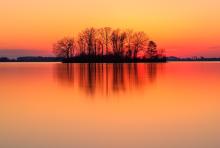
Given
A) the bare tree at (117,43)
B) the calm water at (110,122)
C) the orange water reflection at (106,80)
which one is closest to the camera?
the calm water at (110,122)

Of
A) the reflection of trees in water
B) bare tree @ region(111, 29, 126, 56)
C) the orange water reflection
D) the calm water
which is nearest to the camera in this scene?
the calm water

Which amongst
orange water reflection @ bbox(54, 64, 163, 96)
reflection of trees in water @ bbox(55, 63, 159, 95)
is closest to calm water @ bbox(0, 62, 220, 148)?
orange water reflection @ bbox(54, 64, 163, 96)

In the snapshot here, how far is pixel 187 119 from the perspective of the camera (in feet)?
27.3

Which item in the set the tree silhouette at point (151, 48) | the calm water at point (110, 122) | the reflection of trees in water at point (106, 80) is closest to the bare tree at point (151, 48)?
the tree silhouette at point (151, 48)

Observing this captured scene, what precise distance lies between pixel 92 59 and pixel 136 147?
80.3 metres

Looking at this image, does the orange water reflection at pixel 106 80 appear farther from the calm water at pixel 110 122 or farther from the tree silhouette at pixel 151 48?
the tree silhouette at pixel 151 48

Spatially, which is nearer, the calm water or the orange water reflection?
the calm water

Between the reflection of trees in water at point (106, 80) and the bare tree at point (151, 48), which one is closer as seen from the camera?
the reflection of trees in water at point (106, 80)

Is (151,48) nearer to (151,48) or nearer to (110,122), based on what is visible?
(151,48)

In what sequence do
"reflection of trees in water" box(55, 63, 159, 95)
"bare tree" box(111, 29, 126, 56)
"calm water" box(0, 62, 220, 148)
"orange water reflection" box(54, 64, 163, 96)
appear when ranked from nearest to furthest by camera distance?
1. "calm water" box(0, 62, 220, 148)
2. "orange water reflection" box(54, 64, 163, 96)
3. "reflection of trees in water" box(55, 63, 159, 95)
4. "bare tree" box(111, 29, 126, 56)

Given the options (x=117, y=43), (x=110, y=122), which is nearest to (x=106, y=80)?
(x=110, y=122)

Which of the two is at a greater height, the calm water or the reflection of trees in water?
the calm water

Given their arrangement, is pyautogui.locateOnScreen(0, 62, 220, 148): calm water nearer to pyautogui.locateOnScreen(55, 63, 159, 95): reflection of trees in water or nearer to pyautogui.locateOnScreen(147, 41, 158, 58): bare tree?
pyautogui.locateOnScreen(55, 63, 159, 95): reflection of trees in water

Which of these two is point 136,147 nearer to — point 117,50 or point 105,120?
point 105,120
